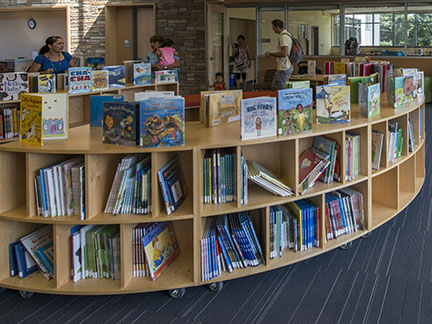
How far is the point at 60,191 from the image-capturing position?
2928 mm

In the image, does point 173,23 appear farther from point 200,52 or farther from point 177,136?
point 177,136

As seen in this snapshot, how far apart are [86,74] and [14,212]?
344cm

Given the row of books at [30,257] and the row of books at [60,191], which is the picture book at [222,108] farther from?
the row of books at [30,257]

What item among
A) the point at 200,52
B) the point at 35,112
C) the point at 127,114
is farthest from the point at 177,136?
the point at 200,52

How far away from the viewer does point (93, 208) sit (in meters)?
2.92

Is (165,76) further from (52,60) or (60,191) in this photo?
(60,191)

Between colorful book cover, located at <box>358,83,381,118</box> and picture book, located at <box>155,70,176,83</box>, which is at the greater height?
picture book, located at <box>155,70,176,83</box>

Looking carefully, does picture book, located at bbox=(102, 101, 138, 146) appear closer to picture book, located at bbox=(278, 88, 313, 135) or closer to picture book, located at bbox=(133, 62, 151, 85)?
picture book, located at bbox=(278, 88, 313, 135)

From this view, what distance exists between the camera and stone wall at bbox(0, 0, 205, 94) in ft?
36.2

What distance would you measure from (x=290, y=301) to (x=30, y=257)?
1.52 metres

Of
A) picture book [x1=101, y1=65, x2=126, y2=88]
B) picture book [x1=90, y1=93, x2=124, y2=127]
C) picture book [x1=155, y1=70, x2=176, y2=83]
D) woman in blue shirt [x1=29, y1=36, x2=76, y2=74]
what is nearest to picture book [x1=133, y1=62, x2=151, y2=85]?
picture book [x1=155, y1=70, x2=176, y2=83]

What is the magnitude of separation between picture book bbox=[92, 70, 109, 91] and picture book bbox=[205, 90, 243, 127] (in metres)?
3.06

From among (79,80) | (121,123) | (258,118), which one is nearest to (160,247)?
(121,123)

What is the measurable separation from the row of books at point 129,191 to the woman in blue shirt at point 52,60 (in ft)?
12.7
